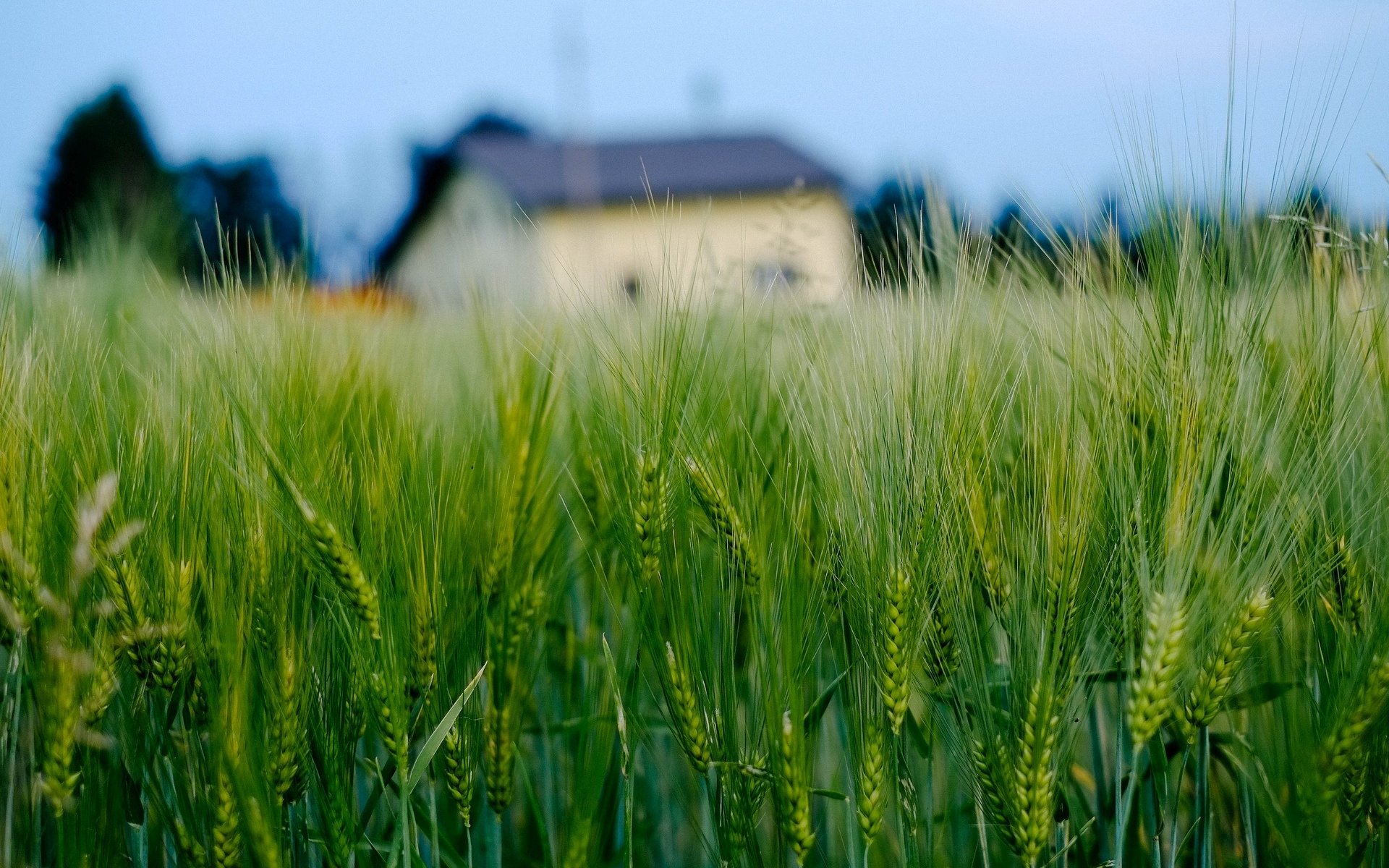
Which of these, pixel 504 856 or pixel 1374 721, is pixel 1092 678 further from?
pixel 504 856

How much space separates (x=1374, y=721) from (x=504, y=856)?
2.79 feet

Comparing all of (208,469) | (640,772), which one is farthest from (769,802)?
(208,469)

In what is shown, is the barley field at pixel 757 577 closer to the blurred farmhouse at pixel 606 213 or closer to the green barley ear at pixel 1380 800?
the green barley ear at pixel 1380 800

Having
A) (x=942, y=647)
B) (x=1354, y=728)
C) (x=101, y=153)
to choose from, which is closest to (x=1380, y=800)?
(x=1354, y=728)

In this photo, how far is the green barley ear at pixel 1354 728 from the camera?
67cm

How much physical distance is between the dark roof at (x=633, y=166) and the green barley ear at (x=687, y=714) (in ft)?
44.1

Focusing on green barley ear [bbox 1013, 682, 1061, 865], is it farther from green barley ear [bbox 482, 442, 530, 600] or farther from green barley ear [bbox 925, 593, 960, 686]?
green barley ear [bbox 482, 442, 530, 600]

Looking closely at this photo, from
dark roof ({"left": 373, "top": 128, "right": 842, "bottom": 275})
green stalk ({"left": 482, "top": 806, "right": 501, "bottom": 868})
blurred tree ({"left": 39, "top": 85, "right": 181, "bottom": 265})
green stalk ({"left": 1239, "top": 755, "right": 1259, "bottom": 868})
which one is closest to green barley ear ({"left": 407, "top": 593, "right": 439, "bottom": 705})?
green stalk ({"left": 482, "top": 806, "right": 501, "bottom": 868})

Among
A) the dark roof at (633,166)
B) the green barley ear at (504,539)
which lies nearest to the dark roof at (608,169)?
the dark roof at (633,166)

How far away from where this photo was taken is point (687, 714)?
2.36ft

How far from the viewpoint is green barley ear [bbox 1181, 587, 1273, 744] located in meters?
0.67

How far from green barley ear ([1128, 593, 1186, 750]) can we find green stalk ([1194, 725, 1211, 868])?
13cm

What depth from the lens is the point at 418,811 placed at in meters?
0.90

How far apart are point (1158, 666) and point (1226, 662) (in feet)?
0.30
